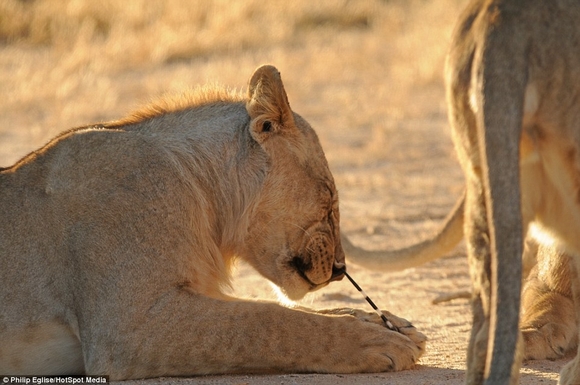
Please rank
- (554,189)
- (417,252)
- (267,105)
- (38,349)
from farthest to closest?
(417,252) < (267,105) < (38,349) < (554,189)

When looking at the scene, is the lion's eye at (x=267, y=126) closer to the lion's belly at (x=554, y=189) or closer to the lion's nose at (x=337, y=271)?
the lion's nose at (x=337, y=271)

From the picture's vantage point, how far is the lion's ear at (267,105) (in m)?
4.76

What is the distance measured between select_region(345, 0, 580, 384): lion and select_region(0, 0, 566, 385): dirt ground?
3.27ft

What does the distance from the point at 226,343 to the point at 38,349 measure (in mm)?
778

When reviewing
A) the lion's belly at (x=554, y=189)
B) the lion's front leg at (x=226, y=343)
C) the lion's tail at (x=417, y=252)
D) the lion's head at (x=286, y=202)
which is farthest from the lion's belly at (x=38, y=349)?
the lion's belly at (x=554, y=189)

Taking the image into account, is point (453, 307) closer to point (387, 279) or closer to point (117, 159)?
point (387, 279)

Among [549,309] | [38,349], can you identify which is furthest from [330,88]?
[38,349]

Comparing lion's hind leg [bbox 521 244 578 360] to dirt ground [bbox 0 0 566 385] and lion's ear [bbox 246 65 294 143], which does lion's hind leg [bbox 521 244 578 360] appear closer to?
dirt ground [bbox 0 0 566 385]

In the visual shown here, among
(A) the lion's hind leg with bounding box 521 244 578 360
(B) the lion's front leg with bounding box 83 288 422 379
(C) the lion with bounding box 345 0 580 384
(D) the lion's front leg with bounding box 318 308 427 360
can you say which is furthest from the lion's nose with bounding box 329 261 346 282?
(C) the lion with bounding box 345 0 580 384

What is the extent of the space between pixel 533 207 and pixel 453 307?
259 cm

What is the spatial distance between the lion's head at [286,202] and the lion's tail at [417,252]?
A: 2.01ft

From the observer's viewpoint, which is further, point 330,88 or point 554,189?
point 330,88

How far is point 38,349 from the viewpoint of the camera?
4.48 meters

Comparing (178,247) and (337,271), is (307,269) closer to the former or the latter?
(337,271)
